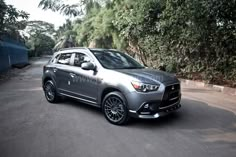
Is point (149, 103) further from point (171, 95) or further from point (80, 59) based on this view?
point (80, 59)

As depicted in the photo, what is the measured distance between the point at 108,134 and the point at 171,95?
162cm

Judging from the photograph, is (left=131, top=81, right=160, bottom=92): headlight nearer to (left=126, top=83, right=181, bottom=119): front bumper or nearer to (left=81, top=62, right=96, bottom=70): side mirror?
(left=126, top=83, right=181, bottom=119): front bumper

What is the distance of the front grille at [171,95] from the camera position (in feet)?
16.7

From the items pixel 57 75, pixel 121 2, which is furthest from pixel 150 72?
pixel 121 2

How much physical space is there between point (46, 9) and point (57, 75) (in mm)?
10733

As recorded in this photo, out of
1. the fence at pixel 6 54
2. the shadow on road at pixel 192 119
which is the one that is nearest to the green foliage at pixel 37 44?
the fence at pixel 6 54

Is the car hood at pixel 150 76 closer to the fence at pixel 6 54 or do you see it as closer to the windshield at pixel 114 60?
the windshield at pixel 114 60

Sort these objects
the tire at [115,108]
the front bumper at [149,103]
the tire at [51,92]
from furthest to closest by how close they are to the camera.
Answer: the tire at [51,92]
the tire at [115,108]
the front bumper at [149,103]

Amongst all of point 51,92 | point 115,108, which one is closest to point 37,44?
point 51,92

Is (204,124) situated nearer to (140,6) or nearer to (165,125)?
(165,125)

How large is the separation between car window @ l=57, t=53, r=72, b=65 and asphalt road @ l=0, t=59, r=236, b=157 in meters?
1.30

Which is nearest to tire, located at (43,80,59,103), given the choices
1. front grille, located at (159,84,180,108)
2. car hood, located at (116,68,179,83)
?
car hood, located at (116,68,179,83)

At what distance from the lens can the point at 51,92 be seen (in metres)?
7.40

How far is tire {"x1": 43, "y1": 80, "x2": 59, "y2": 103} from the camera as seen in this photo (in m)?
7.28
